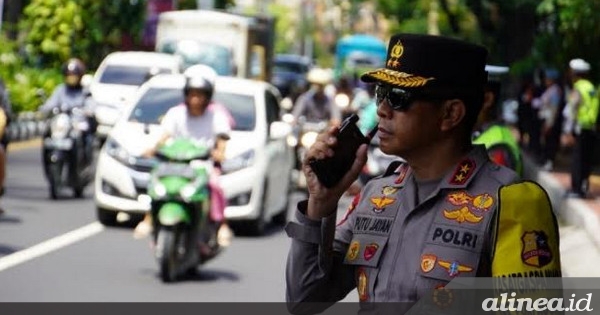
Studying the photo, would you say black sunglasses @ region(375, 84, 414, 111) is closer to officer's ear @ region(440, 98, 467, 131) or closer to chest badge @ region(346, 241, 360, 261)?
officer's ear @ region(440, 98, 467, 131)

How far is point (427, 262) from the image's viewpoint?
3.97m

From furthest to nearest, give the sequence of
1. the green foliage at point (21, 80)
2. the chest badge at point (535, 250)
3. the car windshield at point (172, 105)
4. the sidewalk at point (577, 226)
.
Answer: the green foliage at point (21, 80)
the car windshield at point (172, 105)
the sidewalk at point (577, 226)
the chest badge at point (535, 250)

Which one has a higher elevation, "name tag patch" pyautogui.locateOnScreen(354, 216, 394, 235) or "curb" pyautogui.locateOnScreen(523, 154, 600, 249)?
"name tag patch" pyautogui.locateOnScreen(354, 216, 394, 235)

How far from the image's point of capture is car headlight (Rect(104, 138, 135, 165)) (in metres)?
17.4

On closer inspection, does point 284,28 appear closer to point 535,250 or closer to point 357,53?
point 357,53

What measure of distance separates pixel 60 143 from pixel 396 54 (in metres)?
16.6

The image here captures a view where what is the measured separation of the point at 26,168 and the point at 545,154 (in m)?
9.74

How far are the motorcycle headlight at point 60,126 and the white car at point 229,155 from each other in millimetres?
2442

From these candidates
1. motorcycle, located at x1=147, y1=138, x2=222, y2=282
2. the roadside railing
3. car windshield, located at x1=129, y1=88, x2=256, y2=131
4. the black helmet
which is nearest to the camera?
motorcycle, located at x1=147, y1=138, x2=222, y2=282

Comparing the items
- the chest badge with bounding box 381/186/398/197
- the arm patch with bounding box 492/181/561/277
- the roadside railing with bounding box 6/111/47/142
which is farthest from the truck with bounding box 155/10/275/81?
the arm patch with bounding box 492/181/561/277

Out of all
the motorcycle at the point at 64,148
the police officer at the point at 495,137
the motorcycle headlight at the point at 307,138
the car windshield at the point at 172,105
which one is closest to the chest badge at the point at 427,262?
the police officer at the point at 495,137

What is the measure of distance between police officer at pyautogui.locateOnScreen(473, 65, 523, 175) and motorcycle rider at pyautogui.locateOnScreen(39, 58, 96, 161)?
11651mm

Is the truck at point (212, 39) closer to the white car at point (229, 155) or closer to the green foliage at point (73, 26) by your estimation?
the green foliage at point (73, 26)

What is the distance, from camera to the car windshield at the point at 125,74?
107 ft
